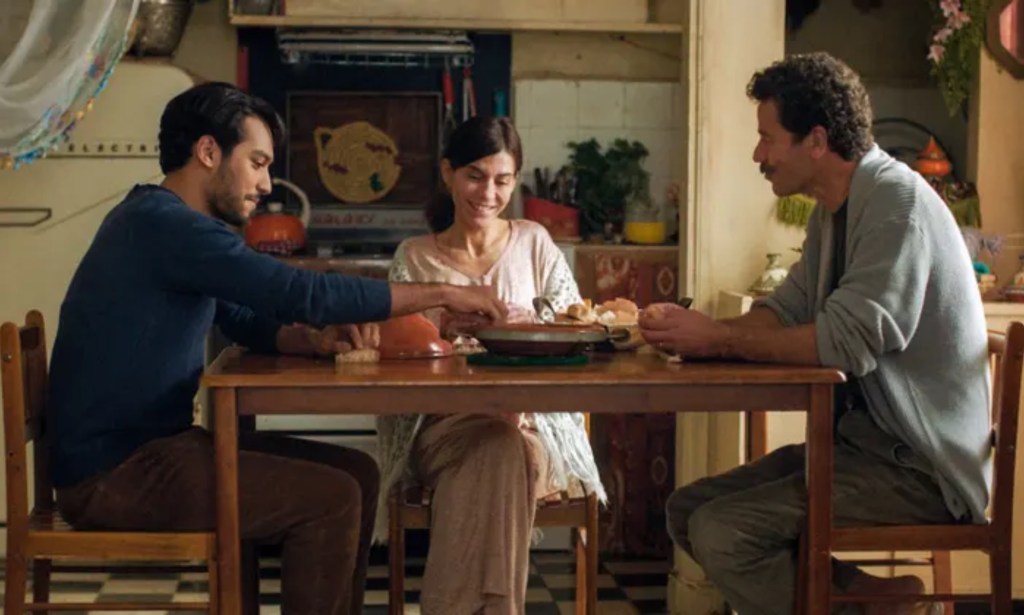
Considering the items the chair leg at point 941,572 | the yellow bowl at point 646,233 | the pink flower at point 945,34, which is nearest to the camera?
the chair leg at point 941,572

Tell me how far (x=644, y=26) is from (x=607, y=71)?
1.12 feet

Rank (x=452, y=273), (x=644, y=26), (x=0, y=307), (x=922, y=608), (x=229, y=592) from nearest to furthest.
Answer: (x=229, y=592) < (x=922, y=608) < (x=452, y=273) < (x=0, y=307) < (x=644, y=26)

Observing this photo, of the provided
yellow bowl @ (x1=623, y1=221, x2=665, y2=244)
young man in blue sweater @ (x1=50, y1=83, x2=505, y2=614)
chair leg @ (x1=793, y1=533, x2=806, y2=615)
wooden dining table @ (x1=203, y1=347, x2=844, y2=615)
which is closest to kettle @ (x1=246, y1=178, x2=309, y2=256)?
yellow bowl @ (x1=623, y1=221, x2=665, y2=244)

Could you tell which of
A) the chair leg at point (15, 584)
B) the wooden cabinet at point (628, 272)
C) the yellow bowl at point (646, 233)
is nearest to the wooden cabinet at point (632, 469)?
the wooden cabinet at point (628, 272)

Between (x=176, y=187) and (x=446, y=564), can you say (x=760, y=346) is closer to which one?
(x=446, y=564)

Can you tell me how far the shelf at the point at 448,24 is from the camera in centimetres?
565

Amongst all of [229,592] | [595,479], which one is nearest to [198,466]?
[229,592]

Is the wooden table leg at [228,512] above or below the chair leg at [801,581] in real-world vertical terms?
above

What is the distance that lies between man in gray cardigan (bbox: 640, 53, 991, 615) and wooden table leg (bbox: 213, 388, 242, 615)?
33.6 inches

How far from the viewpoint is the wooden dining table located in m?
2.88

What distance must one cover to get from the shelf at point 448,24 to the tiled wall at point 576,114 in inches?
11.0

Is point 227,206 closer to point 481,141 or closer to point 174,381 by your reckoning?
point 174,381

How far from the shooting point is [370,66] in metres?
6.07

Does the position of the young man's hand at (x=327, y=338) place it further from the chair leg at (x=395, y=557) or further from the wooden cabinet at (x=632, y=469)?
the wooden cabinet at (x=632, y=469)
